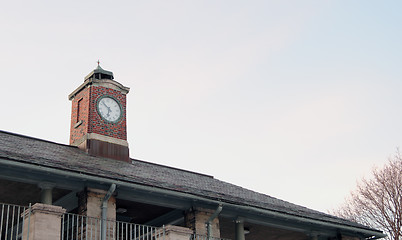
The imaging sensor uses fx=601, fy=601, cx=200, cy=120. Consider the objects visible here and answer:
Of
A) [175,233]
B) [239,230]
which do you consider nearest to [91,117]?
[239,230]

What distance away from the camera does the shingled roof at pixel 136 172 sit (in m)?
14.2

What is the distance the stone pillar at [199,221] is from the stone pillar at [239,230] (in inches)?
35.9

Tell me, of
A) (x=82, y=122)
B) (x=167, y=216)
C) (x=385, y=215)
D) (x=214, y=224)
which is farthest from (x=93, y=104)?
(x=385, y=215)

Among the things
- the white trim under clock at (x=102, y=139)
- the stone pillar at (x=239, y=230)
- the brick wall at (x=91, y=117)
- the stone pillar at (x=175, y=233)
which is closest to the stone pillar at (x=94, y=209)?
the stone pillar at (x=175, y=233)

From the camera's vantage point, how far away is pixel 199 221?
1609cm

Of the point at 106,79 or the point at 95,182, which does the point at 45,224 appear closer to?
the point at 95,182

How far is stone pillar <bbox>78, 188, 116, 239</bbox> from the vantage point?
557 inches

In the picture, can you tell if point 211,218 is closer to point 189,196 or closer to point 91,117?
point 189,196

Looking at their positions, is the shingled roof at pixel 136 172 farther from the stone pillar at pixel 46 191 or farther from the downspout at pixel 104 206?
the stone pillar at pixel 46 191

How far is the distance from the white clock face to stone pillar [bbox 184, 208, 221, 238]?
5.51 metres

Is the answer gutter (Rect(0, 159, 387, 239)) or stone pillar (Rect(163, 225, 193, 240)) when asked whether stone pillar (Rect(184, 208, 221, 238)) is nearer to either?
gutter (Rect(0, 159, 387, 239))

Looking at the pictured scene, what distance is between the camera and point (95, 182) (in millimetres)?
14594

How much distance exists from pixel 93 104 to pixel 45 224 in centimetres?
907

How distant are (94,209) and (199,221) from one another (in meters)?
3.05
